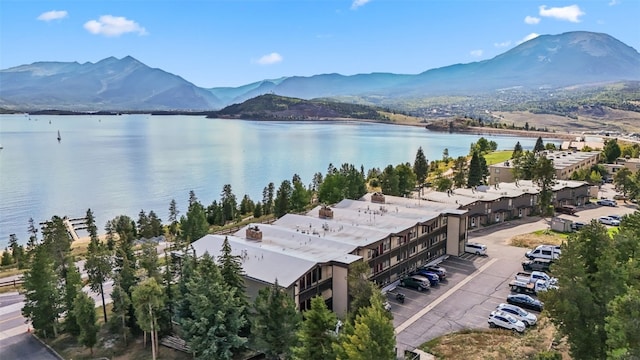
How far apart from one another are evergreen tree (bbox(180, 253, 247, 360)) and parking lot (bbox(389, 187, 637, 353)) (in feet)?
24.6

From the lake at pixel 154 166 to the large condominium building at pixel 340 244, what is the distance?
37807 mm

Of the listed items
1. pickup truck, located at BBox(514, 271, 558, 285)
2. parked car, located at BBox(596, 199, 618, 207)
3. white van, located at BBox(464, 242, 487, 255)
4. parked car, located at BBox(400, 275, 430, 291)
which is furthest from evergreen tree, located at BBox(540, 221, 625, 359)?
parked car, located at BBox(596, 199, 618, 207)

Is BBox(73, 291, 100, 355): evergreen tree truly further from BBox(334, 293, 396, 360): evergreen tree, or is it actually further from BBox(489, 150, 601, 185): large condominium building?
BBox(489, 150, 601, 185): large condominium building

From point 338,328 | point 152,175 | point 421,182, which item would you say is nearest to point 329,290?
point 338,328

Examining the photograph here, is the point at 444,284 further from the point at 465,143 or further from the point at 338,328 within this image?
the point at 465,143

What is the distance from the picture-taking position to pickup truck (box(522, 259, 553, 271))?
31.4m

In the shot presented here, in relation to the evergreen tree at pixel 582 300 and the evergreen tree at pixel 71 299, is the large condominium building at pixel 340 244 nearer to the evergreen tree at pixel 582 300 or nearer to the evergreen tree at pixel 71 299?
the evergreen tree at pixel 71 299

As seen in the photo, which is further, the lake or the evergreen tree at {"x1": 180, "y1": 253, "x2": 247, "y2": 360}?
the lake

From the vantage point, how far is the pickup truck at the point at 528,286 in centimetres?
2745

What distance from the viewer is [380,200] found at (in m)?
40.7

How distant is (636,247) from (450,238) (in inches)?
577

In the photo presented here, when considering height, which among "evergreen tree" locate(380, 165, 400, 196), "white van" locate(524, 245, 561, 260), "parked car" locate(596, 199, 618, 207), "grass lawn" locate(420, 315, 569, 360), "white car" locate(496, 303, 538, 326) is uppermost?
"evergreen tree" locate(380, 165, 400, 196)

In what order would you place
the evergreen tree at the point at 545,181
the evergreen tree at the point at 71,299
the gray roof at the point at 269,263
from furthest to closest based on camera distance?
the evergreen tree at the point at 545,181
the evergreen tree at the point at 71,299
the gray roof at the point at 269,263

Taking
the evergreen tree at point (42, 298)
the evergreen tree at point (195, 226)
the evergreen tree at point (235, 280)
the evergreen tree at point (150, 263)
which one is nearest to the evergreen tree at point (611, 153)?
the evergreen tree at point (195, 226)
